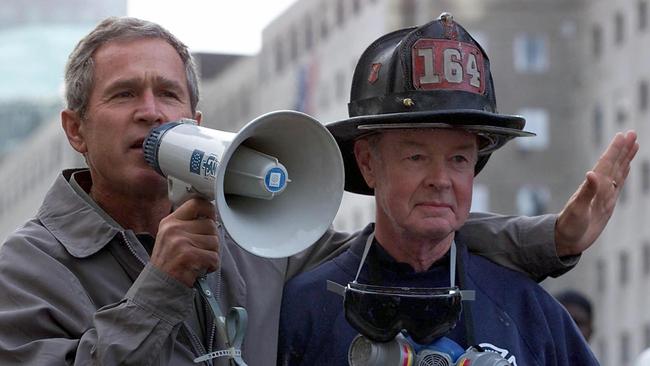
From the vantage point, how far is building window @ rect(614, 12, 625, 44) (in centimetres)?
5669

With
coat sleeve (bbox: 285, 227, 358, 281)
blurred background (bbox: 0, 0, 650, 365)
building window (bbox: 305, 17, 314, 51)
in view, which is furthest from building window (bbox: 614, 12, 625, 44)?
coat sleeve (bbox: 285, 227, 358, 281)

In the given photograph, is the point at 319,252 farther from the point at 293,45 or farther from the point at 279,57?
the point at 279,57

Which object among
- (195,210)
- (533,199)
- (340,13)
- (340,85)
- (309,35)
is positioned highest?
(340,13)

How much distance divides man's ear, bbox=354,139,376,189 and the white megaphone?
689mm

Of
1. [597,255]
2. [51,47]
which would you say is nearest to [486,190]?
[597,255]

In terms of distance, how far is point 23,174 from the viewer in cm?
10175

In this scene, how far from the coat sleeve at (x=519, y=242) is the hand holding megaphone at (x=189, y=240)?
4.30 feet

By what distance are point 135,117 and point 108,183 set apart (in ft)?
0.92

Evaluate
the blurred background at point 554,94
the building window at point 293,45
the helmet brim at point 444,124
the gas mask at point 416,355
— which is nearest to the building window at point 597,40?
the blurred background at point 554,94

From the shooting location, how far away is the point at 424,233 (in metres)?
6.57

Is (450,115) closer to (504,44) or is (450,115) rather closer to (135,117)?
(135,117)

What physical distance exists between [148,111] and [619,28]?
51.9m

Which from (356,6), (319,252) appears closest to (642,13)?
(356,6)

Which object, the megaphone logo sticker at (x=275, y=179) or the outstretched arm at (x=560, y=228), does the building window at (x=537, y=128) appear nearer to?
the outstretched arm at (x=560, y=228)
